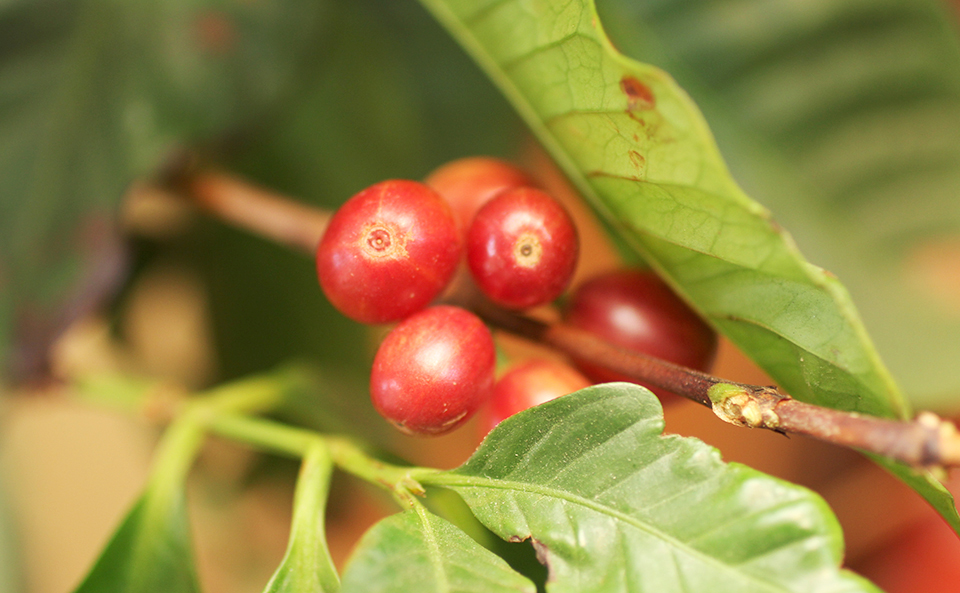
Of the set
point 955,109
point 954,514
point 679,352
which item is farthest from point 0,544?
point 955,109

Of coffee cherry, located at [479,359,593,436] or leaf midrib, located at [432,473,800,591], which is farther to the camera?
coffee cherry, located at [479,359,593,436]

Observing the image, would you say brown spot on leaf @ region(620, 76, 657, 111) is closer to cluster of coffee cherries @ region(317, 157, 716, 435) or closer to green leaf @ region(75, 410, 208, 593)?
cluster of coffee cherries @ region(317, 157, 716, 435)

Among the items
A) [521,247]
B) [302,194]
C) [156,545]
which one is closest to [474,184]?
[521,247]

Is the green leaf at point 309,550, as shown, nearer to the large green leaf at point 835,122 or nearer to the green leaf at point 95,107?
the green leaf at point 95,107

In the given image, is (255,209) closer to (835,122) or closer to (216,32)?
(216,32)

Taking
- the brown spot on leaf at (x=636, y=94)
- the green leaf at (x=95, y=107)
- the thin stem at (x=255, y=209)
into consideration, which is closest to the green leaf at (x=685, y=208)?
the brown spot on leaf at (x=636, y=94)

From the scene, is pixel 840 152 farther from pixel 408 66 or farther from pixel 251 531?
pixel 251 531

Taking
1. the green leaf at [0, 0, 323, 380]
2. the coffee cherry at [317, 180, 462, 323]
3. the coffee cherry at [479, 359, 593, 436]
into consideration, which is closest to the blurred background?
the green leaf at [0, 0, 323, 380]
